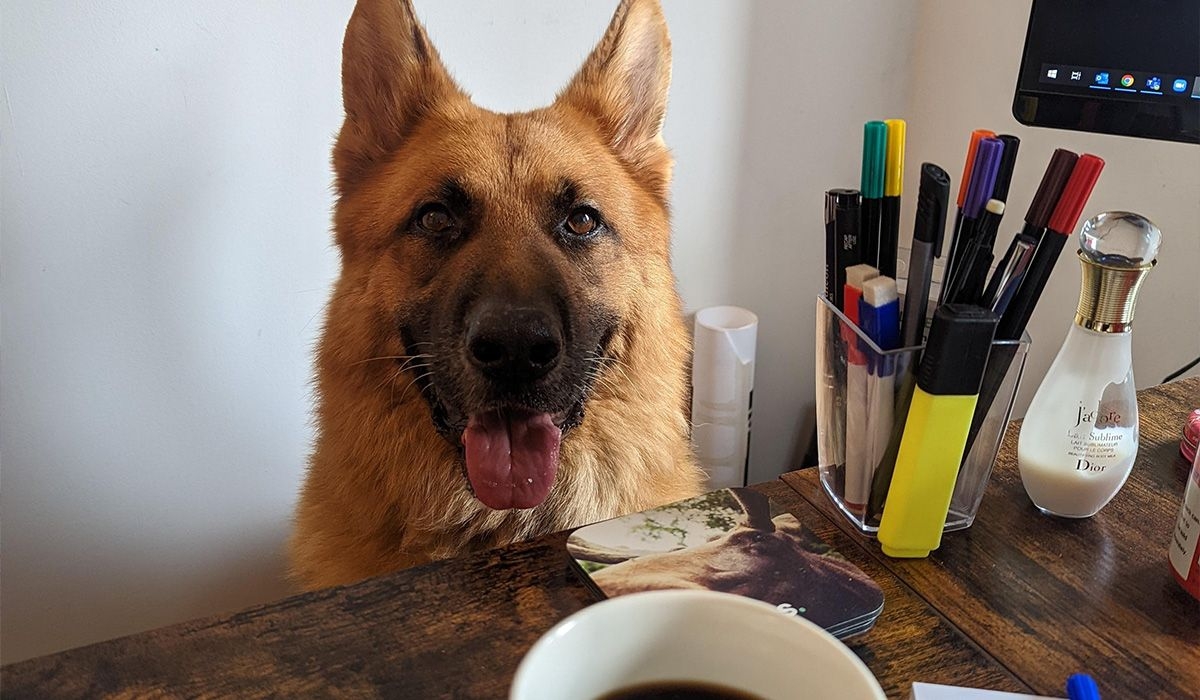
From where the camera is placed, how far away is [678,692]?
1.54ft

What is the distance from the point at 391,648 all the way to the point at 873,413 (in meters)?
0.43

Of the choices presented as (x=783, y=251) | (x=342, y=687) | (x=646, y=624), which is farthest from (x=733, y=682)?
(x=783, y=251)

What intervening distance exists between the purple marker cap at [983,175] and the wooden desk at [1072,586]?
0.28m

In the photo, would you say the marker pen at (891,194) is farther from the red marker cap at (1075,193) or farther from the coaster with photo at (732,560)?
the coaster with photo at (732,560)

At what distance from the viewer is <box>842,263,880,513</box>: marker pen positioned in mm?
735

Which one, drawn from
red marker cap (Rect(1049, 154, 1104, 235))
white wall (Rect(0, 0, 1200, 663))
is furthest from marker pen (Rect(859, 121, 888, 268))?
white wall (Rect(0, 0, 1200, 663))

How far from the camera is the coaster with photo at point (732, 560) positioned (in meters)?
0.66

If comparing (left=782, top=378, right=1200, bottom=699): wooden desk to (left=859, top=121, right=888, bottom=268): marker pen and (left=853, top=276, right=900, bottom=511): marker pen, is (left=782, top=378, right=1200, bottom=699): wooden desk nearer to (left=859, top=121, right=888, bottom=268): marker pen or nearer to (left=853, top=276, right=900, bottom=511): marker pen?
(left=853, top=276, right=900, bottom=511): marker pen

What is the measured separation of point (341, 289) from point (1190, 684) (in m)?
0.89

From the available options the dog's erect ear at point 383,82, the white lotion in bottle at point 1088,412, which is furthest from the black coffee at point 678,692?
the dog's erect ear at point 383,82

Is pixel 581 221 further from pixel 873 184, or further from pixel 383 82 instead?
pixel 873 184

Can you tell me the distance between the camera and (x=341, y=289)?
105cm

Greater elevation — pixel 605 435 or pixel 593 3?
pixel 593 3

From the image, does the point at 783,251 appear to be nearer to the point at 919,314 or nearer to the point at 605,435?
the point at 605,435
